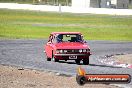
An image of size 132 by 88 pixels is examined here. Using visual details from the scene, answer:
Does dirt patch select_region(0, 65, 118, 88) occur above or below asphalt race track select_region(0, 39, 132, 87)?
above

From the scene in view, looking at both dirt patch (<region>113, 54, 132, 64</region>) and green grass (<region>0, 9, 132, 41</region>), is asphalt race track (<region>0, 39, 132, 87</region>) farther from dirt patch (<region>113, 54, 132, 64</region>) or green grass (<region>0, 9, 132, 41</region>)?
green grass (<region>0, 9, 132, 41</region>)

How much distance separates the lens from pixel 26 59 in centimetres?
2392

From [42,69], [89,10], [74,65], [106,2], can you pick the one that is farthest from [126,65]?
[106,2]

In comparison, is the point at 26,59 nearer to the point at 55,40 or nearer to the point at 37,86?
the point at 55,40

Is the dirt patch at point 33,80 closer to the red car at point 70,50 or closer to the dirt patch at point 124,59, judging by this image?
the red car at point 70,50

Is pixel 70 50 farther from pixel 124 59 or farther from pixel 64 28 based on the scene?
pixel 64 28

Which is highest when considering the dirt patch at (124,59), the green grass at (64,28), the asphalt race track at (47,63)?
the asphalt race track at (47,63)

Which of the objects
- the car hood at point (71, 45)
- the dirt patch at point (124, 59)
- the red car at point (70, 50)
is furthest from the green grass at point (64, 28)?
the car hood at point (71, 45)

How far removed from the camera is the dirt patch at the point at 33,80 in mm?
14219

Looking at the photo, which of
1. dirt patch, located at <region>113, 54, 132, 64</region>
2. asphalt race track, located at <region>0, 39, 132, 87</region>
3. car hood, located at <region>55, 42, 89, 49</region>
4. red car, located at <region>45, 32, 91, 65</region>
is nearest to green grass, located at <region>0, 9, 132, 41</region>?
asphalt race track, located at <region>0, 39, 132, 87</region>

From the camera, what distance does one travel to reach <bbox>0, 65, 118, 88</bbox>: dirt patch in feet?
46.6

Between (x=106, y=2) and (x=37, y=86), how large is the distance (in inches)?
4698

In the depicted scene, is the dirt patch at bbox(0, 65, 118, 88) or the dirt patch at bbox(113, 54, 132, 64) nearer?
the dirt patch at bbox(0, 65, 118, 88)

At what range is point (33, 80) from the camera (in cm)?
1548
